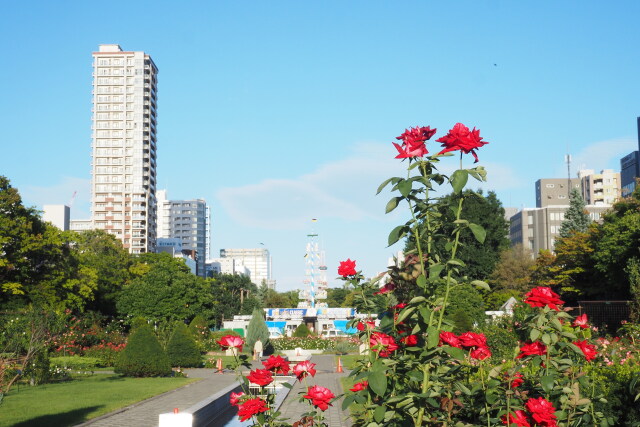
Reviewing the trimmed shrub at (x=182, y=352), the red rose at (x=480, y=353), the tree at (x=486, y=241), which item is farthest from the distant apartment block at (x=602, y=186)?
the red rose at (x=480, y=353)

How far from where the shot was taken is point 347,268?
555 centimetres

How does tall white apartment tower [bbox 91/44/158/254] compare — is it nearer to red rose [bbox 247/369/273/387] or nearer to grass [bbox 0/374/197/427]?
grass [bbox 0/374/197/427]

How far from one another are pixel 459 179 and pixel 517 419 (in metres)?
1.98

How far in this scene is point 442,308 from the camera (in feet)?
14.7

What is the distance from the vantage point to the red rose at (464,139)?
14.9 ft

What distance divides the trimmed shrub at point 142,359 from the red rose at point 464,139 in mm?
22112

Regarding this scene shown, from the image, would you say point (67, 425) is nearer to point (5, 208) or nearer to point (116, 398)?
point (116, 398)

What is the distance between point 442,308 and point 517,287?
5897 centimetres

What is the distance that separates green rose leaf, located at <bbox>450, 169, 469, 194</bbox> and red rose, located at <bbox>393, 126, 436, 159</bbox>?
0.38 m

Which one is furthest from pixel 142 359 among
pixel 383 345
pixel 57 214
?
pixel 57 214

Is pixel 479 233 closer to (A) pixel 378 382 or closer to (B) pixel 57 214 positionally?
(A) pixel 378 382

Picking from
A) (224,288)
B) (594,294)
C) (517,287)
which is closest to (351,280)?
(594,294)

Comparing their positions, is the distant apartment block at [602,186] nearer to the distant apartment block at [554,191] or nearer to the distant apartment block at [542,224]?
the distant apartment block at [554,191]

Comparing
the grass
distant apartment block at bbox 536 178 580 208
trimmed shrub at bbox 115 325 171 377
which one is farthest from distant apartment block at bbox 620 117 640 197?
the grass
